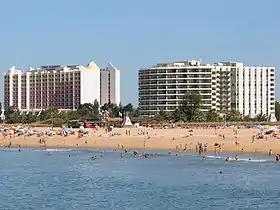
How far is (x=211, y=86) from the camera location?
147 meters

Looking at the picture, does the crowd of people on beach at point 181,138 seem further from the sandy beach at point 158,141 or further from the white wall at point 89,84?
the white wall at point 89,84

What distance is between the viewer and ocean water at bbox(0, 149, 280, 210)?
30047 millimetres

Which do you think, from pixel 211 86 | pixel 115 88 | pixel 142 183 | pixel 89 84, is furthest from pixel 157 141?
pixel 115 88

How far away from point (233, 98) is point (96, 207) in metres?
125

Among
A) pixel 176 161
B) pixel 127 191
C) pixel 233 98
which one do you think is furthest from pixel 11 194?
pixel 233 98

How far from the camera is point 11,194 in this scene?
3347 cm

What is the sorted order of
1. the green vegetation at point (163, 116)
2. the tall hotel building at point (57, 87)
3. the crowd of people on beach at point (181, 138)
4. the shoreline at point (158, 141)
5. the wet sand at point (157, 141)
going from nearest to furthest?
the crowd of people on beach at point (181, 138), the shoreline at point (158, 141), the wet sand at point (157, 141), the green vegetation at point (163, 116), the tall hotel building at point (57, 87)

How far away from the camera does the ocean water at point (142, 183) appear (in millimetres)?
30047

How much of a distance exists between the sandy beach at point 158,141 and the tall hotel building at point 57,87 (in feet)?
292

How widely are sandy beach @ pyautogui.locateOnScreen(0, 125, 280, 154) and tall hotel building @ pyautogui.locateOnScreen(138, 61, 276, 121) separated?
58.1m

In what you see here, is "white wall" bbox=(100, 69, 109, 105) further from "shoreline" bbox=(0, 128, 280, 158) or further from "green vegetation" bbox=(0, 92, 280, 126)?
"shoreline" bbox=(0, 128, 280, 158)

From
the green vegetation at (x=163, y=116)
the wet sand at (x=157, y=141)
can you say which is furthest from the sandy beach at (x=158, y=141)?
the green vegetation at (x=163, y=116)

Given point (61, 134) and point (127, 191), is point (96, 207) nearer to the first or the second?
point (127, 191)

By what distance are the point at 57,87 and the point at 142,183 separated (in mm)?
144158
